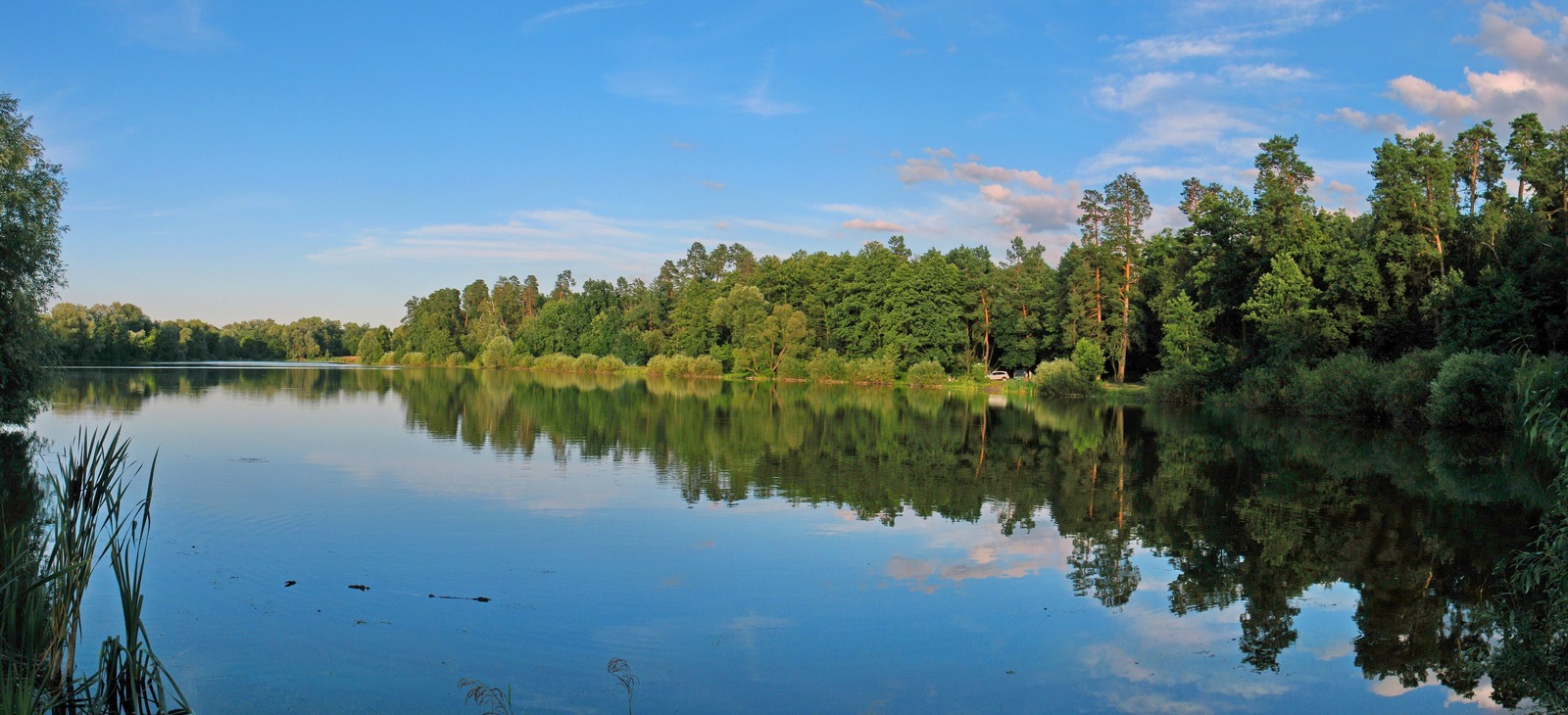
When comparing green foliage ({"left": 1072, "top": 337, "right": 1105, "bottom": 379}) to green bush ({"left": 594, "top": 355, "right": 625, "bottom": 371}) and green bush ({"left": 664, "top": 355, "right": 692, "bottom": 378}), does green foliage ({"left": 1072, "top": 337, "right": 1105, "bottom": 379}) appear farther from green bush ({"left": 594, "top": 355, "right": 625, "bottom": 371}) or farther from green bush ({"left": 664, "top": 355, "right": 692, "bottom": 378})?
green bush ({"left": 594, "top": 355, "right": 625, "bottom": 371})

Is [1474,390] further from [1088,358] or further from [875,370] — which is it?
[875,370]

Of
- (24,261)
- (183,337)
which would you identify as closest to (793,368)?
(24,261)

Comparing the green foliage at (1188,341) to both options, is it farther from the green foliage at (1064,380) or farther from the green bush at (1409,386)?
the green bush at (1409,386)

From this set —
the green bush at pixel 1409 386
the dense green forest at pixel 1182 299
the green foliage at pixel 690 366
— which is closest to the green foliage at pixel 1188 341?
the dense green forest at pixel 1182 299

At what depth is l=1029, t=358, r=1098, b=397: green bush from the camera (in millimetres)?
53344

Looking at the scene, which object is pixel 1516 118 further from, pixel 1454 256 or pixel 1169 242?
pixel 1169 242

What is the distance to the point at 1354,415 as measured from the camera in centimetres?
3644

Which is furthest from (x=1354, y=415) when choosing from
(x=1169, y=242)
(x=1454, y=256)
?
(x=1169, y=242)

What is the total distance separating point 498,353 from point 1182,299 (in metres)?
75.4

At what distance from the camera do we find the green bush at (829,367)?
71.4 m

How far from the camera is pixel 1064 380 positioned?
53469 millimetres

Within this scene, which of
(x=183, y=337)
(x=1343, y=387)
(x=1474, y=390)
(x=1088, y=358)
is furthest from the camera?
(x=183, y=337)

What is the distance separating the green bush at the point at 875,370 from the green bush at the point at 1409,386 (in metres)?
36.3

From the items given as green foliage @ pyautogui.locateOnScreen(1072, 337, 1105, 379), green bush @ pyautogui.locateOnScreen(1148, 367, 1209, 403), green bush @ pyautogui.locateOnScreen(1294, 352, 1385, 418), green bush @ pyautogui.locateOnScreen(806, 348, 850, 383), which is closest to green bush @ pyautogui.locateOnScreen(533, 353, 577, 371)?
green bush @ pyautogui.locateOnScreen(806, 348, 850, 383)
